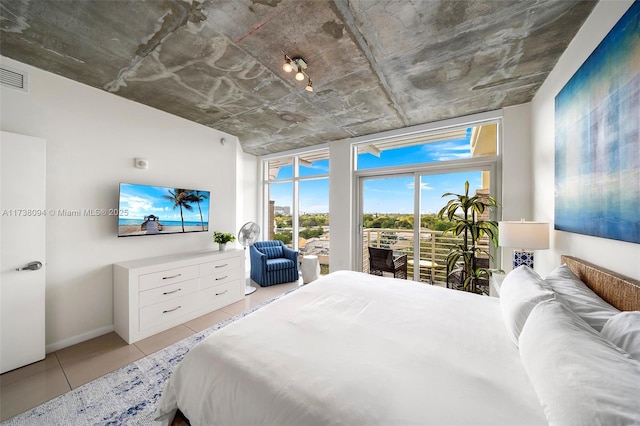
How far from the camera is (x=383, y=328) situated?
4.37ft

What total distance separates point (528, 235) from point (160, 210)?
404 cm

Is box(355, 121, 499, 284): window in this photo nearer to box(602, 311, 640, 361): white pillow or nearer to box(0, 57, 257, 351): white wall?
box(602, 311, 640, 361): white pillow

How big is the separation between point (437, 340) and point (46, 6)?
3241 millimetres

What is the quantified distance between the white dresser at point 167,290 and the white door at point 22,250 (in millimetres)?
568

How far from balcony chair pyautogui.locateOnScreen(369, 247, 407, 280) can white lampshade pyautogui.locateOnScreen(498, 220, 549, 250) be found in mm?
1718

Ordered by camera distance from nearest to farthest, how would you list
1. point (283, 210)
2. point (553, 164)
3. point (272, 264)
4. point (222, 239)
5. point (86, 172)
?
point (553, 164), point (86, 172), point (222, 239), point (272, 264), point (283, 210)

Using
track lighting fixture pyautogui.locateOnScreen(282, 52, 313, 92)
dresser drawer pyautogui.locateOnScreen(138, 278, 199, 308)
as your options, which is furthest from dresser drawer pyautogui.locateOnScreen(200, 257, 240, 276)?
track lighting fixture pyautogui.locateOnScreen(282, 52, 313, 92)

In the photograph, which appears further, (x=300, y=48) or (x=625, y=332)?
(x=300, y=48)

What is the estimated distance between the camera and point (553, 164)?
2.04 meters

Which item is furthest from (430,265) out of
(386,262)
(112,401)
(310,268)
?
(112,401)

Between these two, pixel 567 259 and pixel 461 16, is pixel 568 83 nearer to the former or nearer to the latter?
pixel 461 16

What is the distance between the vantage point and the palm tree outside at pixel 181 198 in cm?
305

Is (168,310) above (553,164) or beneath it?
beneath

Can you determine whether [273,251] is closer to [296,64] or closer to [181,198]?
[181,198]
